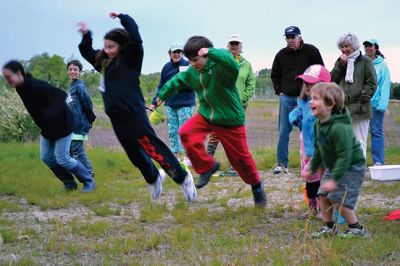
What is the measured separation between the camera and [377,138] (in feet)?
32.2

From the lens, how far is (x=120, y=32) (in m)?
5.86

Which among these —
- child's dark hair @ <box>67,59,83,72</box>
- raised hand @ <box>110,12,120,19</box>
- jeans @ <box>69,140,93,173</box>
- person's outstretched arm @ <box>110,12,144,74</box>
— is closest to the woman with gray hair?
person's outstretched arm @ <box>110,12,144,74</box>

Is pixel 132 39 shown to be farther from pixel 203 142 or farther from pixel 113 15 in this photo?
pixel 203 142

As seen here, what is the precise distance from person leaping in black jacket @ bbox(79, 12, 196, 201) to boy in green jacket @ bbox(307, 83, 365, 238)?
5.61 feet

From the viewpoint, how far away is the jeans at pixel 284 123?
909 cm

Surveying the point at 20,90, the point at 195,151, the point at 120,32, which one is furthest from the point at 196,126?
the point at 20,90

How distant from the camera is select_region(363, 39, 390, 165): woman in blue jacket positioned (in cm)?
981

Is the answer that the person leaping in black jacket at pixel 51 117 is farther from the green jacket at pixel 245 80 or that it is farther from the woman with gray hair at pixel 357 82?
the woman with gray hair at pixel 357 82

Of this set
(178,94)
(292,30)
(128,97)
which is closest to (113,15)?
(128,97)

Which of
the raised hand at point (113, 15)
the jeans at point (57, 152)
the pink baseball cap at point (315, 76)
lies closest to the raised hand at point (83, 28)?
the raised hand at point (113, 15)

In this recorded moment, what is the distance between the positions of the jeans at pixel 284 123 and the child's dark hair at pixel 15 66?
413cm

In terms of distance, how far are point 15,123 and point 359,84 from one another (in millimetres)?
11174

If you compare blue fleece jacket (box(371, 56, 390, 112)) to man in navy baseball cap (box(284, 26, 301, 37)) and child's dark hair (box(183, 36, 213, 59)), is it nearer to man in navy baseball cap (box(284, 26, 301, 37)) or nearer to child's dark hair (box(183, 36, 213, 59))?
man in navy baseball cap (box(284, 26, 301, 37))

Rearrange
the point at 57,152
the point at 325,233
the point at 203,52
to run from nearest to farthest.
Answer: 1. the point at 325,233
2. the point at 203,52
3. the point at 57,152
